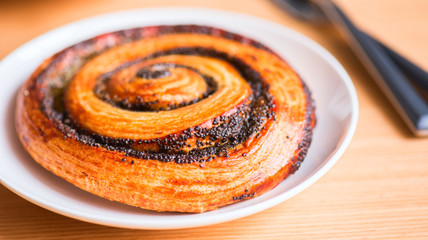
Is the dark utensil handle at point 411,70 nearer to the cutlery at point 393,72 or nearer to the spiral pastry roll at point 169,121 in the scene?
the cutlery at point 393,72

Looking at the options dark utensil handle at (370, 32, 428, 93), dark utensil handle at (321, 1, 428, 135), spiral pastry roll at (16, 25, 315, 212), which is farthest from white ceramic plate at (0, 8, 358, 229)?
dark utensil handle at (370, 32, 428, 93)

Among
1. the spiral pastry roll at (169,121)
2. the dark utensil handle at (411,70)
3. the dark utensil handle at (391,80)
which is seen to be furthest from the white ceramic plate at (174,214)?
the dark utensil handle at (411,70)

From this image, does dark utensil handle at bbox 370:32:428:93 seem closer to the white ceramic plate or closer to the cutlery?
the cutlery

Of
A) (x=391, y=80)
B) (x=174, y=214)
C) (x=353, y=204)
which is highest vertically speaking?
(x=391, y=80)

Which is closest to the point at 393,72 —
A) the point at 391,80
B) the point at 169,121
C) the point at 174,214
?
the point at 391,80

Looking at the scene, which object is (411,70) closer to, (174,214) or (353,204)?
(353,204)

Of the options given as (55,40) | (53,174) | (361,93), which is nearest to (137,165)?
(53,174)
